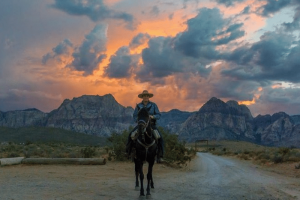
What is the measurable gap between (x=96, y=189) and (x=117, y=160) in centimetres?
1602

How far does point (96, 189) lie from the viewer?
13344 mm

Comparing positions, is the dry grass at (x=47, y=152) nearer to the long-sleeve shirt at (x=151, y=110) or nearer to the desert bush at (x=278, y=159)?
the desert bush at (x=278, y=159)

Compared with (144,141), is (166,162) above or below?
below

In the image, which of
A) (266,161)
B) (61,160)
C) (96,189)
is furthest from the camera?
(266,161)

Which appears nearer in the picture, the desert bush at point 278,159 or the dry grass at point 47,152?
the desert bush at point 278,159

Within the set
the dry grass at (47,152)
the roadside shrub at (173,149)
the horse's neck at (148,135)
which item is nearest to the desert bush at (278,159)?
the roadside shrub at (173,149)

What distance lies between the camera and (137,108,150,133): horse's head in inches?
467

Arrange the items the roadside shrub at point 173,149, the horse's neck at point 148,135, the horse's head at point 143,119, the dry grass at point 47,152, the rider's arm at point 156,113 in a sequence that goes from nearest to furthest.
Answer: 1. the horse's head at point 143,119
2. the horse's neck at point 148,135
3. the rider's arm at point 156,113
4. the roadside shrub at point 173,149
5. the dry grass at point 47,152

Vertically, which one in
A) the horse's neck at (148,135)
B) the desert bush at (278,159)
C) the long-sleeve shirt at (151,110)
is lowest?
the desert bush at (278,159)

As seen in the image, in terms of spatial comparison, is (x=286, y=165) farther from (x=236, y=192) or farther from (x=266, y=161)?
(x=236, y=192)

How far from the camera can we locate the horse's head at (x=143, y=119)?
11.9 metres

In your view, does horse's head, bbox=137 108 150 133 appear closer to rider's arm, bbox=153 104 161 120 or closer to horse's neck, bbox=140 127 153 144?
horse's neck, bbox=140 127 153 144

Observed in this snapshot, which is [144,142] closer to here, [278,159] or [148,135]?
[148,135]

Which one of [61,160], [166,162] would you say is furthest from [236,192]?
[61,160]
